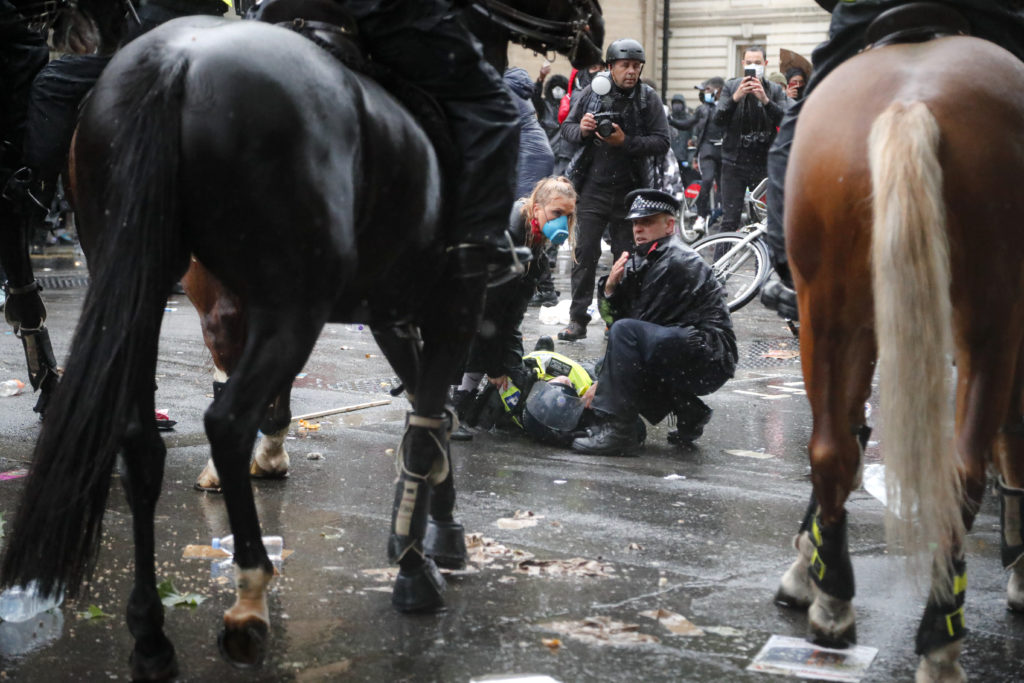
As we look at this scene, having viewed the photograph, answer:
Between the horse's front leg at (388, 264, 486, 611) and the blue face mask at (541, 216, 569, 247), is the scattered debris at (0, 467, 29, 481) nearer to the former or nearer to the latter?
the horse's front leg at (388, 264, 486, 611)

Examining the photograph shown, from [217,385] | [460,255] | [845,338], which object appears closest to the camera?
[845,338]

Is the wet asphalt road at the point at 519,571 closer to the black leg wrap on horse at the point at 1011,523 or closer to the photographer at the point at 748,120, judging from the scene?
the black leg wrap on horse at the point at 1011,523

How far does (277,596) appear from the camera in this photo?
4586 millimetres

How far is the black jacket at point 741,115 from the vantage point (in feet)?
49.8

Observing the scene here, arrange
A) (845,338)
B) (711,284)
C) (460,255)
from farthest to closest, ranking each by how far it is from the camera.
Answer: (711,284) < (460,255) < (845,338)

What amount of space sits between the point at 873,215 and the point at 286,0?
2.03m

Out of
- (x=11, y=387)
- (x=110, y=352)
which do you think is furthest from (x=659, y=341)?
(x=110, y=352)

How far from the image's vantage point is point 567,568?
5.07 meters

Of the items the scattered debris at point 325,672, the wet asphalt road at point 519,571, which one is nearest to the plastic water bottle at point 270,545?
the wet asphalt road at point 519,571

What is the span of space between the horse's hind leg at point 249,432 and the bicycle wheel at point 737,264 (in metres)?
9.69

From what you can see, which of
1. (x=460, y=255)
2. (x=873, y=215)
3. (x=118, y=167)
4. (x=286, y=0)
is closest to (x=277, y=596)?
(x=460, y=255)

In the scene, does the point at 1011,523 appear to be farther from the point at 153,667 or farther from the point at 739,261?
the point at 739,261

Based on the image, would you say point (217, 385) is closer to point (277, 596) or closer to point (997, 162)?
point (277, 596)

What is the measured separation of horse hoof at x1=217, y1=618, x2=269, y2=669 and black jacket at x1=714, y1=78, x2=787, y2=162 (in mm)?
12323
